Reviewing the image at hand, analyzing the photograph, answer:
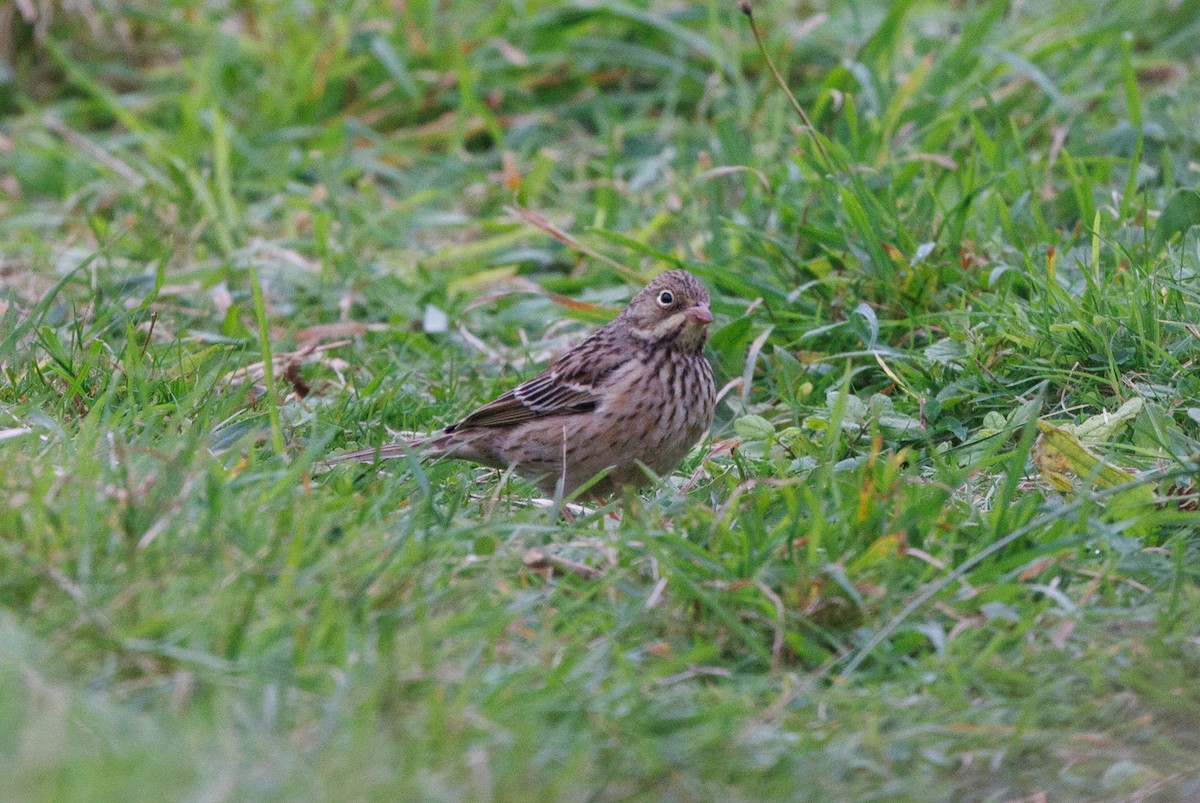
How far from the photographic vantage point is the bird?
520 centimetres

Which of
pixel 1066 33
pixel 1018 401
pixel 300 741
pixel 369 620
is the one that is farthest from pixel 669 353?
pixel 1066 33

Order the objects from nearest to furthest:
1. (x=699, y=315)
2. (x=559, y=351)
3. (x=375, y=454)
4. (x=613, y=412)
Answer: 1. (x=375, y=454)
2. (x=613, y=412)
3. (x=699, y=315)
4. (x=559, y=351)

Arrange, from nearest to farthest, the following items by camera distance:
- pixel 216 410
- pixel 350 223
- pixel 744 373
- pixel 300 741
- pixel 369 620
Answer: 1. pixel 300 741
2. pixel 369 620
3. pixel 216 410
4. pixel 744 373
5. pixel 350 223

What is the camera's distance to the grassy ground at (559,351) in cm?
346

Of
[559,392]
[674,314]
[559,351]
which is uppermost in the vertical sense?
[674,314]

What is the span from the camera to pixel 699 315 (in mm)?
5391

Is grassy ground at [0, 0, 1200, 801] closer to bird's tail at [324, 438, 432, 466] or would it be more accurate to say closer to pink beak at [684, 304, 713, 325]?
bird's tail at [324, 438, 432, 466]

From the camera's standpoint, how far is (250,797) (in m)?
2.99

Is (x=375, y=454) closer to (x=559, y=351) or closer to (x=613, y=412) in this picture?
(x=613, y=412)

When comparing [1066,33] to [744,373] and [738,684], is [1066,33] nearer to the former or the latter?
[744,373]

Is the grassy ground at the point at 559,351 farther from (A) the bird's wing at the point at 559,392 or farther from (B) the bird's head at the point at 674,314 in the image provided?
(B) the bird's head at the point at 674,314

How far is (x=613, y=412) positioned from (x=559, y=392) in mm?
301

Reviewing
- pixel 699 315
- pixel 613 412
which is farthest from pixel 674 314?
pixel 613 412

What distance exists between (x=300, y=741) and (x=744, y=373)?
2970 mm
